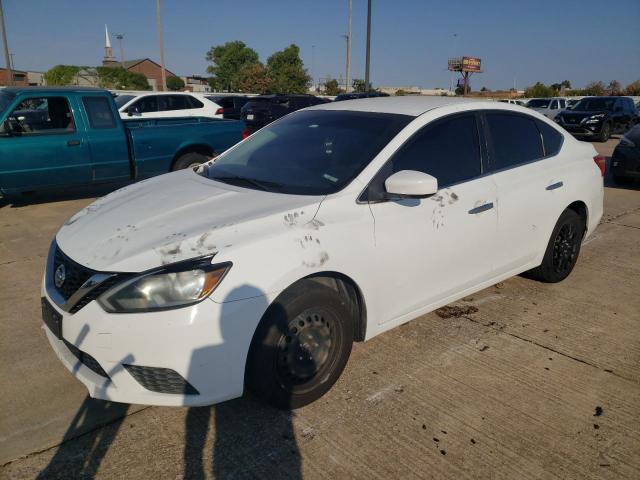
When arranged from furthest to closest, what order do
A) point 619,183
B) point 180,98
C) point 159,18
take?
point 159,18
point 180,98
point 619,183

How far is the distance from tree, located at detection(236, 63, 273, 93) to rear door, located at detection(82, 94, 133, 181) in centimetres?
4972

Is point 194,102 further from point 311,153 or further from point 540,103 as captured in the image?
point 540,103

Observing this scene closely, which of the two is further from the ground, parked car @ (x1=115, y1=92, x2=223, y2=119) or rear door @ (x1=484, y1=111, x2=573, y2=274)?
parked car @ (x1=115, y1=92, x2=223, y2=119)

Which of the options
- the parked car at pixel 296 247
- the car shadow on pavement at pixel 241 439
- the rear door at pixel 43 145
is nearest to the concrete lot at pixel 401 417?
the car shadow on pavement at pixel 241 439

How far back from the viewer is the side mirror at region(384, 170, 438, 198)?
2.77 meters

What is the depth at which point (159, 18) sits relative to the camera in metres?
34.2

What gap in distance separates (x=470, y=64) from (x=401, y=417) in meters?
64.2

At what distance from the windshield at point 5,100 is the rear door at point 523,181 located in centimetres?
638

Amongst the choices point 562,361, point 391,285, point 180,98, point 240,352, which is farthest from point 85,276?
point 180,98

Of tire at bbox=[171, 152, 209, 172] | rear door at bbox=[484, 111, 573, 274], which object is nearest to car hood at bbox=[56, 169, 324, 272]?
rear door at bbox=[484, 111, 573, 274]

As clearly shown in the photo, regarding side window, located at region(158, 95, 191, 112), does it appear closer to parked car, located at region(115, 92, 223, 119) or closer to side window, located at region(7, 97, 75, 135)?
parked car, located at region(115, 92, 223, 119)

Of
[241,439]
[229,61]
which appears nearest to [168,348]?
[241,439]

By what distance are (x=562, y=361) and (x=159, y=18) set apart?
37.0m

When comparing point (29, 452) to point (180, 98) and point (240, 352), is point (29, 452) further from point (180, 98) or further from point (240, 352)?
point (180, 98)
